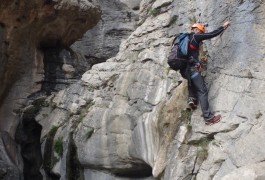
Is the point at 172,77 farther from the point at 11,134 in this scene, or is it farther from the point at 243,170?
the point at 11,134

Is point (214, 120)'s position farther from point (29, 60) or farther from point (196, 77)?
point (29, 60)

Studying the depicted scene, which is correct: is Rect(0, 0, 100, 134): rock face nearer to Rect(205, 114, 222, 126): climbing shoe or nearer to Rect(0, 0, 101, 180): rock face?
Rect(0, 0, 101, 180): rock face

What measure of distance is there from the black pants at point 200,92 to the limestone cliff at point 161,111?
26 cm

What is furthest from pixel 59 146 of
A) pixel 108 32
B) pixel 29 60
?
pixel 108 32

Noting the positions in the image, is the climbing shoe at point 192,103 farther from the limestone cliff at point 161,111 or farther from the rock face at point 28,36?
the rock face at point 28,36

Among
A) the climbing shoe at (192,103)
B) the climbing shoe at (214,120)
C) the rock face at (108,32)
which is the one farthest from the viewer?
the rock face at (108,32)

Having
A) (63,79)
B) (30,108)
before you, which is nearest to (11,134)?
(30,108)

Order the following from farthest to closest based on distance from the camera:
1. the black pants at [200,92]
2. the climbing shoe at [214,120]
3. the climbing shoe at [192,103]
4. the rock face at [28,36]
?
the rock face at [28,36] < the climbing shoe at [192,103] < the black pants at [200,92] < the climbing shoe at [214,120]

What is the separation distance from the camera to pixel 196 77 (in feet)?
28.3

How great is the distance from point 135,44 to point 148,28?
634 millimetres

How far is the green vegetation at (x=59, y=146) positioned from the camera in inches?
530

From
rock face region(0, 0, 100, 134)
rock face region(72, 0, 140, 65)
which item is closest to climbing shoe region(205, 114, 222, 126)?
rock face region(0, 0, 100, 134)

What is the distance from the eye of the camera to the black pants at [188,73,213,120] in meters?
8.41

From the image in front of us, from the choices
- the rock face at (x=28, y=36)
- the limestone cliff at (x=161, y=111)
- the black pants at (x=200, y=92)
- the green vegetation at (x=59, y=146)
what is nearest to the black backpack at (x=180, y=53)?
the black pants at (x=200, y=92)
